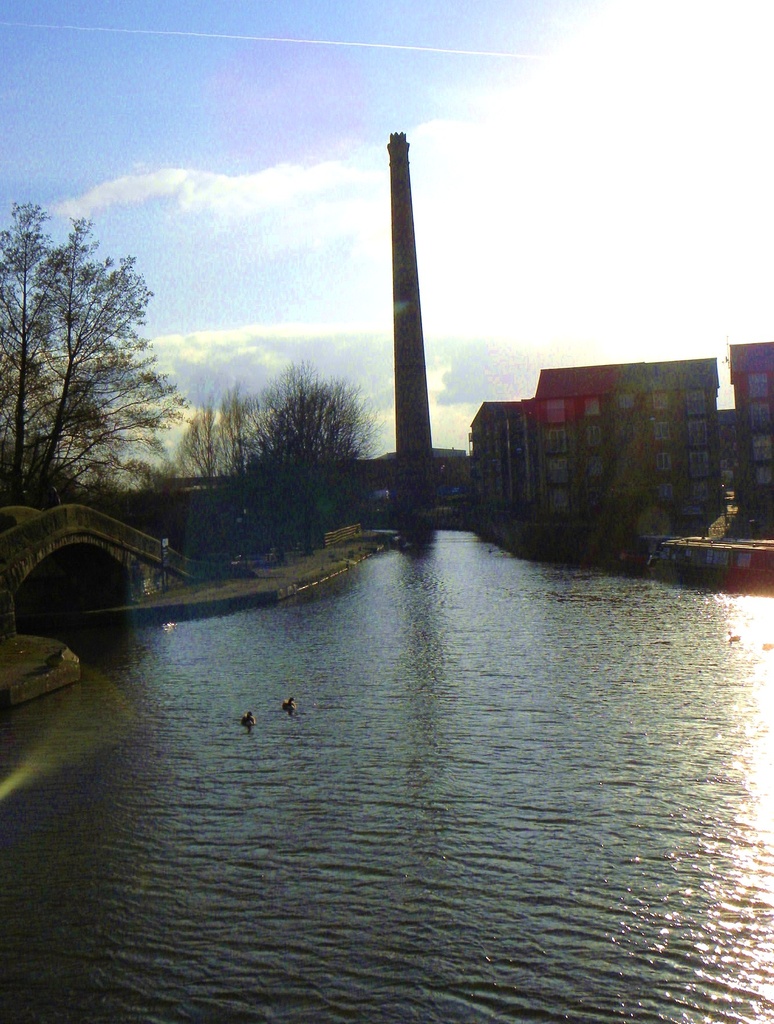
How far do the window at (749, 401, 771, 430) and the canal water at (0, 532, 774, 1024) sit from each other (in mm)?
61063

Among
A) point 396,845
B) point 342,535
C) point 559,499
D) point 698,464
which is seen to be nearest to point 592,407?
point 559,499

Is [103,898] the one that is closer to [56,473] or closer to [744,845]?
[744,845]

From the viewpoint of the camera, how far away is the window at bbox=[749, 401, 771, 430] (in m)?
74.8

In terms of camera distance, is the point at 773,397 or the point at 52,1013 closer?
the point at 52,1013

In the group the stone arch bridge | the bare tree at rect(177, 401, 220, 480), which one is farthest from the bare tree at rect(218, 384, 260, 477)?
the stone arch bridge

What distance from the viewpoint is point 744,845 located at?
798 cm

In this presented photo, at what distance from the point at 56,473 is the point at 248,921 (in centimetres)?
3234

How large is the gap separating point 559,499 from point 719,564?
4527cm

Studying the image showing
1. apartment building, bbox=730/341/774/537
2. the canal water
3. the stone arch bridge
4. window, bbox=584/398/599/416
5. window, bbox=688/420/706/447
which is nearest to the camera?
the canal water

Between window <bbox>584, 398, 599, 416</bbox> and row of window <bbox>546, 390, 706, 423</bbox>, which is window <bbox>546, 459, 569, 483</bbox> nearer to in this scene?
row of window <bbox>546, 390, 706, 423</bbox>

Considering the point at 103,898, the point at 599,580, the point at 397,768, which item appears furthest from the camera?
the point at 599,580

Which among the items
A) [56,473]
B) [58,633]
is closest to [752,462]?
[56,473]

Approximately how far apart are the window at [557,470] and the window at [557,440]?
0.79m

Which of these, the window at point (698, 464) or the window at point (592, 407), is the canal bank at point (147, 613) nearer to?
the window at point (592, 407)
